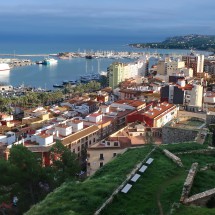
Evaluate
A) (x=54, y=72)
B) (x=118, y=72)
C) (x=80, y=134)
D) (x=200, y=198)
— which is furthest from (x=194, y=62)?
(x=200, y=198)

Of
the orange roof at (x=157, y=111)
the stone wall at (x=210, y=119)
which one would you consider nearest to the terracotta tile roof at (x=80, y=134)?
the orange roof at (x=157, y=111)

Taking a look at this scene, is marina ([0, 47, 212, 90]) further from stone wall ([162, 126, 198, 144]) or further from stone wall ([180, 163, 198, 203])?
stone wall ([180, 163, 198, 203])

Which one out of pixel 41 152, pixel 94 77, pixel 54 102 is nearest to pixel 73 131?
pixel 41 152

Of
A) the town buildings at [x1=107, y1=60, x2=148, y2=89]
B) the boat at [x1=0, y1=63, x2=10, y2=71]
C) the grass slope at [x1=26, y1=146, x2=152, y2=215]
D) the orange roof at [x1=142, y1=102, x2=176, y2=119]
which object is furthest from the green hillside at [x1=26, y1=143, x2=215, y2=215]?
the boat at [x1=0, y1=63, x2=10, y2=71]

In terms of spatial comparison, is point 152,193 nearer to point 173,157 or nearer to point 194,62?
point 173,157

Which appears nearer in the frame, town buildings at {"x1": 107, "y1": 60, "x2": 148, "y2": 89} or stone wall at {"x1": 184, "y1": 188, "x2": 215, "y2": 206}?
stone wall at {"x1": 184, "y1": 188, "x2": 215, "y2": 206}

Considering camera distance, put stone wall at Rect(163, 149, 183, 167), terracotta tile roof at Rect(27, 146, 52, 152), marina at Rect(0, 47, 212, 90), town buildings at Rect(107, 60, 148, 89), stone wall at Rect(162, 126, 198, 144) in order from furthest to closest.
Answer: marina at Rect(0, 47, 212, 90) < town buildings at Rect(107, 60, 148, 89) < terracotta tile roof at Rect(27, 146, 52, 152) < stone wall at Rect(162, 126, 198, 144) < stone wall at Rect(163, 149, 183, 167)

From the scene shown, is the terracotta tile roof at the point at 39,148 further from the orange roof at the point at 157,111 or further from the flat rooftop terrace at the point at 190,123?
the orange roof at the point at 157,111
